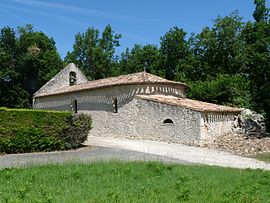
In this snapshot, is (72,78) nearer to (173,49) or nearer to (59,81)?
(59,81)

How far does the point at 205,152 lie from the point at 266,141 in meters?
5.03

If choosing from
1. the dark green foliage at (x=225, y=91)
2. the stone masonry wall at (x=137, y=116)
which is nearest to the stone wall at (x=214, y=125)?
the stone masonry wall at (x=137, y=116)

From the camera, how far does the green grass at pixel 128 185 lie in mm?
7816

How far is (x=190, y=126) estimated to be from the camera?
24.1 m

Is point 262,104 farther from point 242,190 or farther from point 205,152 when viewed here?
point 242,190

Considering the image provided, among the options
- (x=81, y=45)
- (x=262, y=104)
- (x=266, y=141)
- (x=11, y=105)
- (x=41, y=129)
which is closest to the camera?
(x=41, y=129)

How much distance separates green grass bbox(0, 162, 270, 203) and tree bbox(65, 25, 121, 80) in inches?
1793

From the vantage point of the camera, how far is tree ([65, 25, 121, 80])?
57719mm

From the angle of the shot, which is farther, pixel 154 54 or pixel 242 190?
pixel 154 54

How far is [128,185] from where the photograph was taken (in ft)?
31.0

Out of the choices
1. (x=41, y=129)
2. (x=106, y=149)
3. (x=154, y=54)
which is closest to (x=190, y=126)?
(x=106, y=149)

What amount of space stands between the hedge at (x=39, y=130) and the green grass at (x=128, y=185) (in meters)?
7.34

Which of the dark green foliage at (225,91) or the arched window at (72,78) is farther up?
the arched window at (72,78)

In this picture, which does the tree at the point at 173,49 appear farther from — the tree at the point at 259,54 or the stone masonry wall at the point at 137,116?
the stone masonry wall at the point at 137,116
